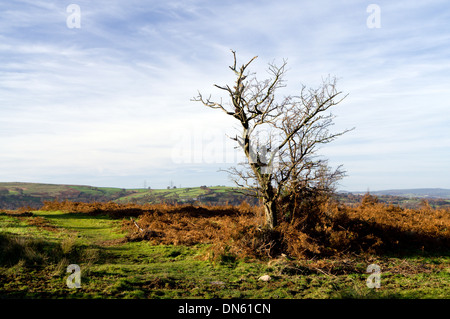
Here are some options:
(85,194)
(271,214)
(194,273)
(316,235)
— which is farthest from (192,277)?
(85,194)

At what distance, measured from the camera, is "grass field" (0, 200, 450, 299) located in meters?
6.88

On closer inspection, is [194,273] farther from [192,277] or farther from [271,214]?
[271,214]

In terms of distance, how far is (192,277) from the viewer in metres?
8.52

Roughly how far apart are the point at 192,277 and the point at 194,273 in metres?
0.58

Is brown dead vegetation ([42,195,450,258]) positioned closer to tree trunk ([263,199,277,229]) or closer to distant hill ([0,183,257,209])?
tree trunk ([263,199,277,229])

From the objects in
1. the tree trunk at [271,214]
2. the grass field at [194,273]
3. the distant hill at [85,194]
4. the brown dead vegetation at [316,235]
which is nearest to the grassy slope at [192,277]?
the grass field at [194,273]

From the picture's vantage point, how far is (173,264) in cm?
1032

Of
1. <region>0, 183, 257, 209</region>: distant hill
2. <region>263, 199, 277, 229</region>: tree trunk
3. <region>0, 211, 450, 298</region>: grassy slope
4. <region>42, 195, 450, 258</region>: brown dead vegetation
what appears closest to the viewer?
<region>0, 211, 450, 298</region>: grassy slope

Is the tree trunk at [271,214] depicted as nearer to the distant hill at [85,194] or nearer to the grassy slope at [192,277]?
the grassy slope at [192,277]

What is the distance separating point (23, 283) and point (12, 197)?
7347 cm

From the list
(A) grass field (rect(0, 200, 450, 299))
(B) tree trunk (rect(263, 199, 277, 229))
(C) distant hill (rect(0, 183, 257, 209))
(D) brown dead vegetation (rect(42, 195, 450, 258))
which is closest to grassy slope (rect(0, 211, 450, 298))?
(A) grass field (rect(0, 200, 450, 299))
